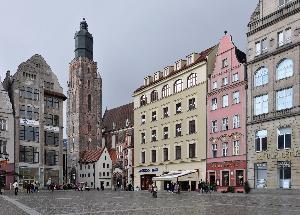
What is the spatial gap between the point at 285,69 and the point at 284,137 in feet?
23.3

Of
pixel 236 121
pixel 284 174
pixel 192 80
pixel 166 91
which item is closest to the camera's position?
pixel 284 174

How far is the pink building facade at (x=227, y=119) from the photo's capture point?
2144 inches

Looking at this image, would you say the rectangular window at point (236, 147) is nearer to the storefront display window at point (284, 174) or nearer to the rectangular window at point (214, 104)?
the rectangular window at point (214, 104)

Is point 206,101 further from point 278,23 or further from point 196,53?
point 278,23

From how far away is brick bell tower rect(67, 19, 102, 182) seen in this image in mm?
124875

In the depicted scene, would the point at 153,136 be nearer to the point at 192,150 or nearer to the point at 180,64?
the point at 192,150

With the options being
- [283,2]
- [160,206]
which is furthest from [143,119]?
[160,206]

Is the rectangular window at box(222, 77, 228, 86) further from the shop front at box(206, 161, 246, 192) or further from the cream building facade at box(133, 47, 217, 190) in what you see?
the shop front at box(206, 161, 246, 192)

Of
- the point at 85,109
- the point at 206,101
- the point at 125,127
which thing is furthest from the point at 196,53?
the point at 85,109

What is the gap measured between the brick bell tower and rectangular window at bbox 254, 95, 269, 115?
76.5 m

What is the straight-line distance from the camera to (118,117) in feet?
399

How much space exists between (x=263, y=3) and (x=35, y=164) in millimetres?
44523

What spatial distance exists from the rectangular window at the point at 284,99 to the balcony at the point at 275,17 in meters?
7.84

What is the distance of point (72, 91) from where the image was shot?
13038 centimetres
